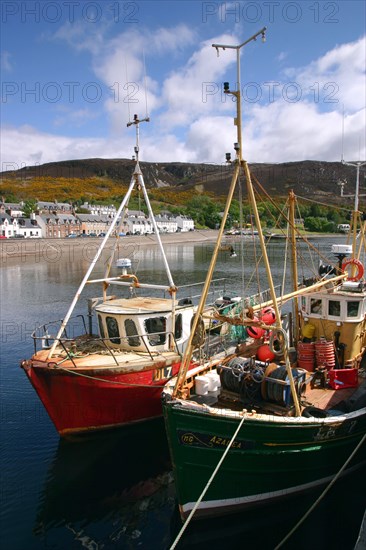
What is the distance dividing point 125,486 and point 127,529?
5.43ft

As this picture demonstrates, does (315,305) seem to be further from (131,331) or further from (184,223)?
(184,223)

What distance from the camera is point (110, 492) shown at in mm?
11555

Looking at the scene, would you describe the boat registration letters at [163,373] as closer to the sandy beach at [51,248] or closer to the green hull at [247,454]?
the green hull at [247,454]

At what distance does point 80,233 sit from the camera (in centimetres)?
13588

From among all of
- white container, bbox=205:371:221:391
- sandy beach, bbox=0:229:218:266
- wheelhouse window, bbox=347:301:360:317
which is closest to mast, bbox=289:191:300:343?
wheelhouse window, bbox=347:301:360:317

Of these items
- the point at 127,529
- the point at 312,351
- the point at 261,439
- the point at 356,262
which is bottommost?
the point at 127,529

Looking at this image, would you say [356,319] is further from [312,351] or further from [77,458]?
[77,458]

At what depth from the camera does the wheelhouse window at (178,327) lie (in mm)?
15763

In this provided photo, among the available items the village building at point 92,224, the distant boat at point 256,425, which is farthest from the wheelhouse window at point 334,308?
the village building at point 92,224

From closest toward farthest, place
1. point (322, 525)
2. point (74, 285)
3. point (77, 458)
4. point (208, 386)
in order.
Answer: point (322, 525)
point (208, 386)
point (77, 458)
point (74, 285)

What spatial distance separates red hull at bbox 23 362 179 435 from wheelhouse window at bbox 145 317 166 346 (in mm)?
1217

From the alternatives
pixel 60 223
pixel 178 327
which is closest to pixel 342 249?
pixel 178 327

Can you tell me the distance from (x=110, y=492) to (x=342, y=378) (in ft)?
24.7

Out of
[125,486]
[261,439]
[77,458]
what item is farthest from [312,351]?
[77,458]
